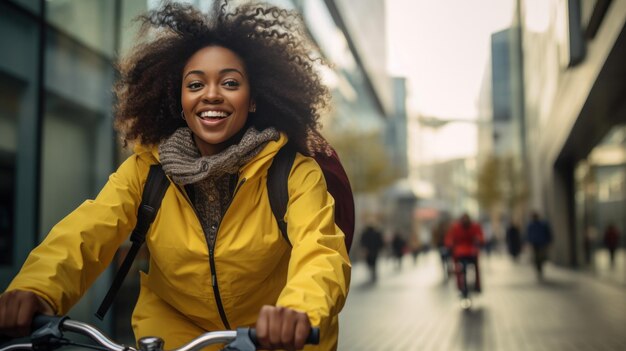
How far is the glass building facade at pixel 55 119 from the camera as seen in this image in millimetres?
6863

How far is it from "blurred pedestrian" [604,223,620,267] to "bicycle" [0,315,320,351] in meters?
18.9

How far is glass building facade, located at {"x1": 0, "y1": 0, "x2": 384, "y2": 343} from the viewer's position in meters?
6.86

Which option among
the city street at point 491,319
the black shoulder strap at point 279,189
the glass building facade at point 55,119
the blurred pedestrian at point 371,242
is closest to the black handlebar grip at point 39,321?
the black shoulder strap at point 279,189

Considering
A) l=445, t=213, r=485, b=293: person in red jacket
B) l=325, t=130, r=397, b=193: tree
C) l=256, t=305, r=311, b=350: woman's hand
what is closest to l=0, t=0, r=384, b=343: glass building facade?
l=256, t=305, r=311, b=350: woman's hand

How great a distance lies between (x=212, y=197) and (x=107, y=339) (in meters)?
0.72

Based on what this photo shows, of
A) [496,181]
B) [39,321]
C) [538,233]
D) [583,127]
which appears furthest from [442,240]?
[496,181]

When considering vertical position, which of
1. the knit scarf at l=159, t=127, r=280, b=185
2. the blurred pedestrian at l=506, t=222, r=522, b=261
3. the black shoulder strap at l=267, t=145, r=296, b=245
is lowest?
the blurred pedestrian at l=506, t=222, r=522, b=261

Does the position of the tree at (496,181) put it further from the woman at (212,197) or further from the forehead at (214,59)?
the forehead at (214,59)

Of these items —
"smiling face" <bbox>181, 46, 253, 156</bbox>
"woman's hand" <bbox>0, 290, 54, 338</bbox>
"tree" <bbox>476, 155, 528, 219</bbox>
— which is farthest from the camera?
"tree" <bbox>476, 155, 528, 219</bbox>

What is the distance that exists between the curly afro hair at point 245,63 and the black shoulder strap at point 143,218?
259mm

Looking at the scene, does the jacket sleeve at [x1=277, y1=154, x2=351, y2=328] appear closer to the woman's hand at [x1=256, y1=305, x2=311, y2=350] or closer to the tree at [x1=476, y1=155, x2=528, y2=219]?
the woman's hand at [x1=256, y1=305, x2=311, y2=350]

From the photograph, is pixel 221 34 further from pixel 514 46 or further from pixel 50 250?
pixel 514 46

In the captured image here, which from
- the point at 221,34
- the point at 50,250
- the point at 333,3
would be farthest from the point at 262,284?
the point at 333,3

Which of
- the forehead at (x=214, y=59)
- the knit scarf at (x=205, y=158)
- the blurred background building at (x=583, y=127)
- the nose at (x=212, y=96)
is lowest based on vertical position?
the knit scarf at (x=205, y=158)
